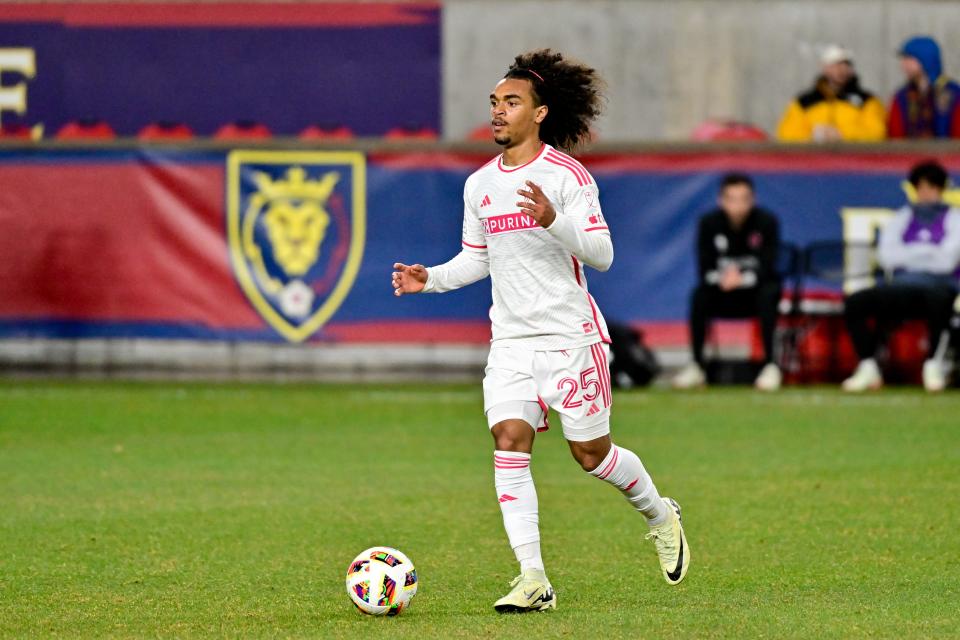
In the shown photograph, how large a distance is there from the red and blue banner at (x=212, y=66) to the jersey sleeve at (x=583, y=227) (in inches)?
644

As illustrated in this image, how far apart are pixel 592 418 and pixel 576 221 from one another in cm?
73

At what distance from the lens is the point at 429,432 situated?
12656 millimetres

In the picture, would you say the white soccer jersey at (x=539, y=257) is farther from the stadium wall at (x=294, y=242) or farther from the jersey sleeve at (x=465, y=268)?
the stadium wall at (x=294, y=242)

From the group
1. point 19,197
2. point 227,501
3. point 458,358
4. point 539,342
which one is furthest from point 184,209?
point 539,342

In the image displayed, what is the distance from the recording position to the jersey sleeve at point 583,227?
651 centimetres

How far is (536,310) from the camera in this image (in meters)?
6.82

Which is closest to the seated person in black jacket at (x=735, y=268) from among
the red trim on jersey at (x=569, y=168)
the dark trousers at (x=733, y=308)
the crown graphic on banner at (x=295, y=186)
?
the dark trousers at (x=733, y=308)

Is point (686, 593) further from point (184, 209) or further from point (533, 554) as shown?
point (184, 209)

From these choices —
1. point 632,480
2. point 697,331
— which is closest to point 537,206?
point 632,480

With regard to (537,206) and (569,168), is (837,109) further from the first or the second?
(537,206)

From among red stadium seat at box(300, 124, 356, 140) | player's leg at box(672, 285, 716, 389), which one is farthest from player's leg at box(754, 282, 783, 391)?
red stadium seat at box(300, 124, 356, 140)

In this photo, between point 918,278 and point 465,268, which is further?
point 918,278

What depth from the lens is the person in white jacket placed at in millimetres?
15062

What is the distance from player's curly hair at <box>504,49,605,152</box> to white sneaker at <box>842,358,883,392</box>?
8408 mm
